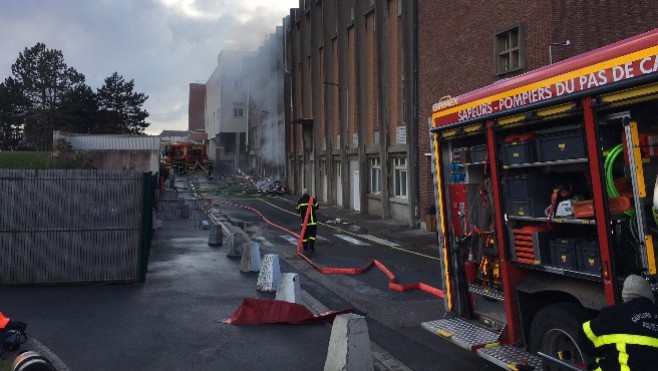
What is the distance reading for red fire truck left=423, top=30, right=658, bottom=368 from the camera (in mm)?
4387

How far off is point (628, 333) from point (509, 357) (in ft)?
6.31

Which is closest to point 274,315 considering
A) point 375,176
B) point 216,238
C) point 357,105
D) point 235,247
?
point 235,247

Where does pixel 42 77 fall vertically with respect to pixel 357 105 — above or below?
above

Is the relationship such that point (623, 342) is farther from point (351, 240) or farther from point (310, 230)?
point (351, 240)

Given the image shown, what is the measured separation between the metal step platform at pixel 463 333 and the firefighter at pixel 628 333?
2035 mm

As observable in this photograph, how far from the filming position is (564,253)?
5.06 meters

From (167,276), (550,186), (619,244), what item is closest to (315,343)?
(550,186)

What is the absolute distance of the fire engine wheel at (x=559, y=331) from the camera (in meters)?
4.73

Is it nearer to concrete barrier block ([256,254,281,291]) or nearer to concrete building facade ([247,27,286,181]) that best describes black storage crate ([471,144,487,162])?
concrete barrier block ([256,254,281,291])

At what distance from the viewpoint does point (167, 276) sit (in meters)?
11.3

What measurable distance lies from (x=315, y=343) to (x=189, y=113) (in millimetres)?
103624

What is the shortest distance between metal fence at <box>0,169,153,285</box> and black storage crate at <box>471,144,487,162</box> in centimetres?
660

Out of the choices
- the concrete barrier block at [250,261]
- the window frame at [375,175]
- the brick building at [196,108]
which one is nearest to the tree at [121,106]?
the brick building at [196,108]

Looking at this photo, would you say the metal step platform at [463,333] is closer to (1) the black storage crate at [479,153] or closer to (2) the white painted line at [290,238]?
(1) the black storage crate at [479,153]
